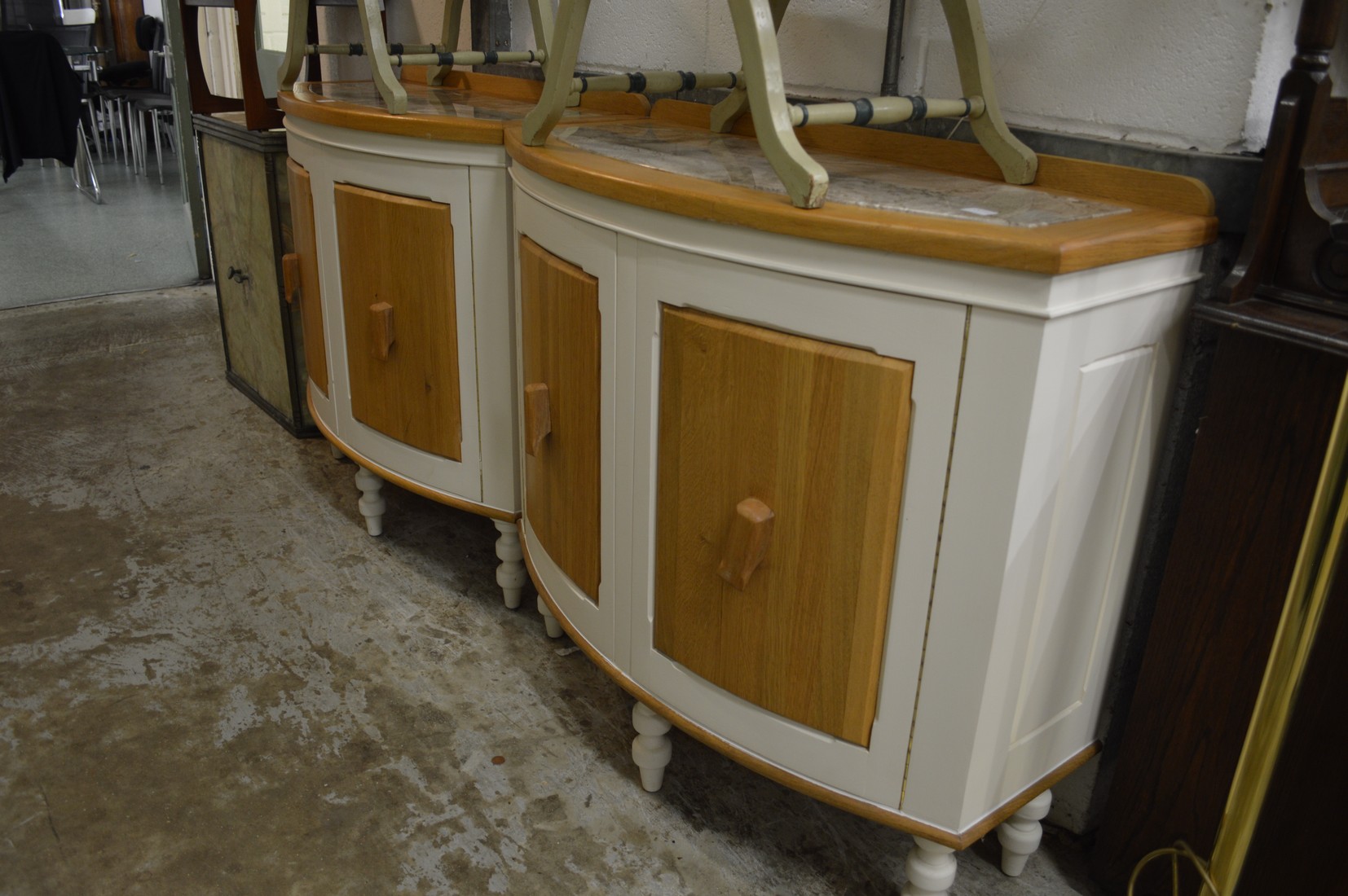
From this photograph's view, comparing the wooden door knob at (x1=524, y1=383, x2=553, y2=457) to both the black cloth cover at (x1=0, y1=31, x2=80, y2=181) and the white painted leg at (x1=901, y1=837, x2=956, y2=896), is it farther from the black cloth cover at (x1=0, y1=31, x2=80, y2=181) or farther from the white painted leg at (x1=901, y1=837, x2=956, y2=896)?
the black cloth cover at (x1=0, y1=31, x2=80, y2=181)

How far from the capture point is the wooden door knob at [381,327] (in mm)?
1908

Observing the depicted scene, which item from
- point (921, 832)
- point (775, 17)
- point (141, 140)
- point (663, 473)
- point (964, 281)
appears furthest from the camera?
point (141, 140)

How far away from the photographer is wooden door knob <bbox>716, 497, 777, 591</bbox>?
118cm

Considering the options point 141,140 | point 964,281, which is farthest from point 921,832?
point 141,140

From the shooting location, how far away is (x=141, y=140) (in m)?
6.50

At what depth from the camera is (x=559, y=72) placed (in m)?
1.49

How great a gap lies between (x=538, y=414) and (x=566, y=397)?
0.08 metres

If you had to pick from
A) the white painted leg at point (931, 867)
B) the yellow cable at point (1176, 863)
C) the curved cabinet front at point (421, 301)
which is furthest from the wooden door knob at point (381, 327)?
the yellow cable at point (1176, 863)

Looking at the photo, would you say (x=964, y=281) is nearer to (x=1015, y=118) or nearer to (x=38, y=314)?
(x=1015, y=118)

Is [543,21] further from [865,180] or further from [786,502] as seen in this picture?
[786,502]

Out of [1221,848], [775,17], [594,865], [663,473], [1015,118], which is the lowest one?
[594,865]

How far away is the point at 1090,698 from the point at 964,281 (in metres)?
A: 0.63

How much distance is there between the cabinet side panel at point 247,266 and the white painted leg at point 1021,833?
2.09m

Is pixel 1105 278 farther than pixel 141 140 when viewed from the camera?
No
